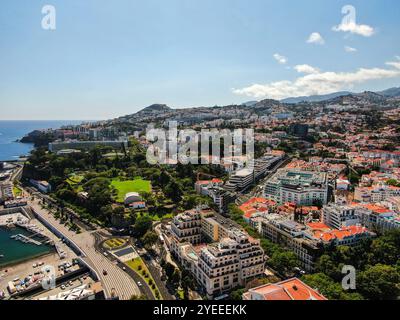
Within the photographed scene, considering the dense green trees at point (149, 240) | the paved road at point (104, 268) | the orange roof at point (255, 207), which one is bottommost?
the paved road at point (104, 268)

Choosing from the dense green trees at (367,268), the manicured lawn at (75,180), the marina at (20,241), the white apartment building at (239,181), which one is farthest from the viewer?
the manicured lawn at (75,180)

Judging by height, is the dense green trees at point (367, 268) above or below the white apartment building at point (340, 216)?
below

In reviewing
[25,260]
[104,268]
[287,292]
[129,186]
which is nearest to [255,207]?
[104,268]

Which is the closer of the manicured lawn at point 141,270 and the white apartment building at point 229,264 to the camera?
the white apartment building at point 229,264

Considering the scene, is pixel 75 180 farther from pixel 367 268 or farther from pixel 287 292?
pixel 367 268

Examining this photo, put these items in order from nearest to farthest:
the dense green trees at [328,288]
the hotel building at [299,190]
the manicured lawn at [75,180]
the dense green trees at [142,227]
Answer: the dense green trees at [328,288], the dense green trees at [142,227], the hotel building at [299,190], the manicured lawn at [75,180]

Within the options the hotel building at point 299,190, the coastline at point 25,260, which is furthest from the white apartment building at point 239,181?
the coastline at point 25,260

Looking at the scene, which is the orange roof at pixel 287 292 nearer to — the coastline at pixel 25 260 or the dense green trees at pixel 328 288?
the dense green trees at pixel 328 288
